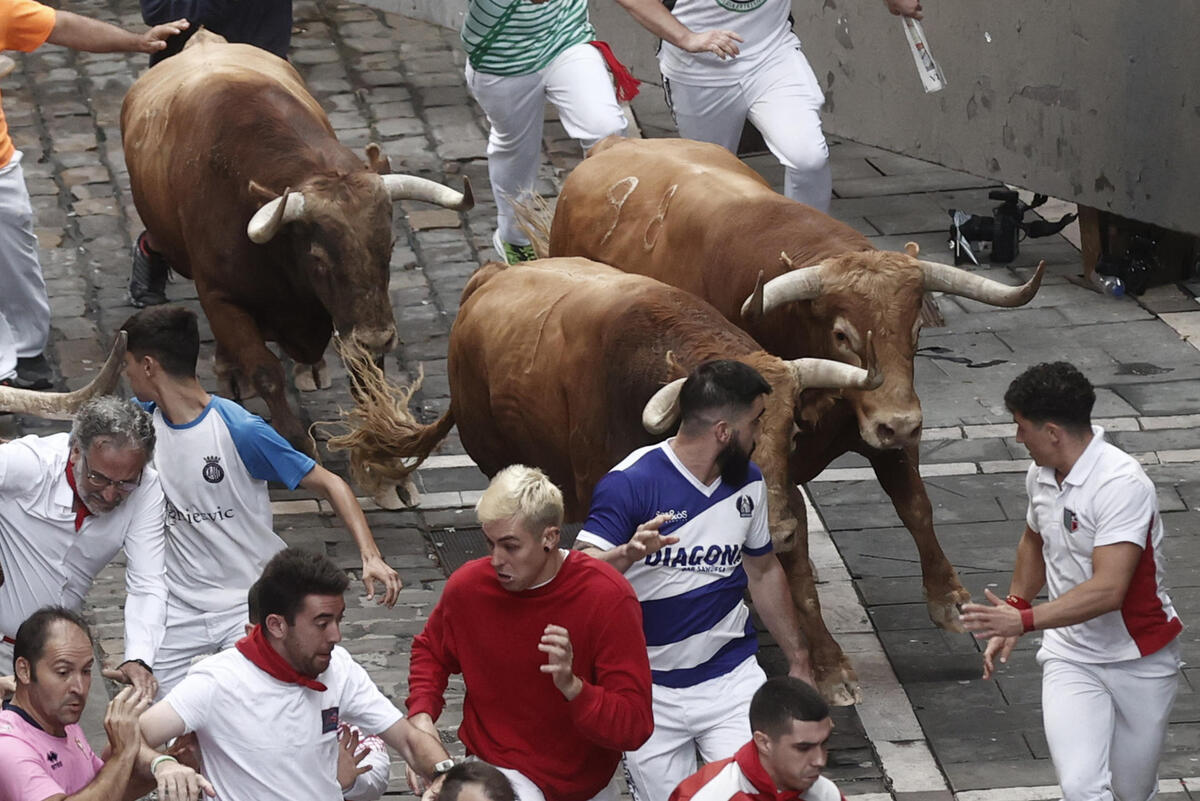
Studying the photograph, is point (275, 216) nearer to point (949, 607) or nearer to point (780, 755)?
point (949, 607)

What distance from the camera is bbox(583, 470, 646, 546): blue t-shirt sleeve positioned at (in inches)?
258

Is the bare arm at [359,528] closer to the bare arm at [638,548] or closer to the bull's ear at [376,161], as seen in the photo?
the bare arm at [638,548]

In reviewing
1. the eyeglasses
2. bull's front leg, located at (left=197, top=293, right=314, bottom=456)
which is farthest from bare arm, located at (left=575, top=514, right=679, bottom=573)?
bull's front leg, located at (left=197, top=293, right=314, bottom=456)

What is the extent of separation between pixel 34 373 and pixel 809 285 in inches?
184

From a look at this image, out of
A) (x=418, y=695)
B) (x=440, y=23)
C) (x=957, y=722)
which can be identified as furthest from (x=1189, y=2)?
(x=418, y=695)

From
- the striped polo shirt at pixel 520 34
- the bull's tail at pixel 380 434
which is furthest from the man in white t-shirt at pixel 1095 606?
the striped polo shirt at pixel 520 34

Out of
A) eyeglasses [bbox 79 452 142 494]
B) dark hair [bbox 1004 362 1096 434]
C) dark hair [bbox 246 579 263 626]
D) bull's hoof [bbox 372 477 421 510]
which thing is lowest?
bull's hoof [bbox 372 477 421 510]

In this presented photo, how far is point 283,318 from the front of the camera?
10508mm

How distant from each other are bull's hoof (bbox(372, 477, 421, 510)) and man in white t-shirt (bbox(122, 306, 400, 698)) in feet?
9.73

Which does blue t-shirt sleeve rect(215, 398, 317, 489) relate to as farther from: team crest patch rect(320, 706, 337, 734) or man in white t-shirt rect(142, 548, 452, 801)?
team crest patch rect(320, 706, 337, 734)

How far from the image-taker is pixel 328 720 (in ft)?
19.3

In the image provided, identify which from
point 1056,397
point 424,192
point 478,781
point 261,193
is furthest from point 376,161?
point 478,781

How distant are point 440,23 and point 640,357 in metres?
9.29

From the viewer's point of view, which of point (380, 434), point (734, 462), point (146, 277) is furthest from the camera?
point (146, 277)
